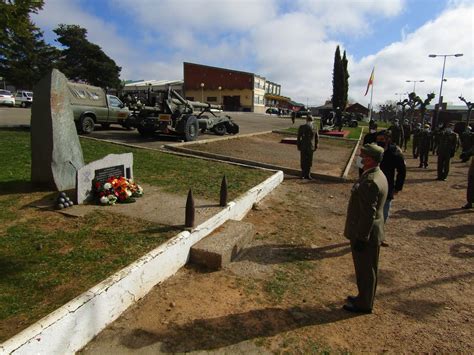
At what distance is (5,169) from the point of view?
6738 mm

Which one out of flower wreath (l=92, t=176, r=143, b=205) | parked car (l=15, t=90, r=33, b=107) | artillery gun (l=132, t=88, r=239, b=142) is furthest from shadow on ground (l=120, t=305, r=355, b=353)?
parked car (l=15, t=90, r=33, b=107)

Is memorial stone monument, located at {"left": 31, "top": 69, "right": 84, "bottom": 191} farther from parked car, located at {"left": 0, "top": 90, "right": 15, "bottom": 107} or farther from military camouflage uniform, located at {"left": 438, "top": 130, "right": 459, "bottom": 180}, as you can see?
parked car, located at {"left": 0, "top": 90, "right": 15, "bottom": 107}

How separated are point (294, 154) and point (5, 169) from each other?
9.72 meters

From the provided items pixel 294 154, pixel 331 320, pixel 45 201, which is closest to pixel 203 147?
pixel 294 154

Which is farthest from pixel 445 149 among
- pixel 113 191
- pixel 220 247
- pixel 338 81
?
pixel 338 81

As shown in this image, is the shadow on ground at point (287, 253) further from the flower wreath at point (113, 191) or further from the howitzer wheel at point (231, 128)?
the howitzer wheel at point (231, 128)

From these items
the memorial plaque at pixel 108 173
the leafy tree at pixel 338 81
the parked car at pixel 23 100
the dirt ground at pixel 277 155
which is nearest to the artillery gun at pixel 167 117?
the dirt ground at pixel 277 155

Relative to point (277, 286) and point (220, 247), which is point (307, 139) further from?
point (277, 286)

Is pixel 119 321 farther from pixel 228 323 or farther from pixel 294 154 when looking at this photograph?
pixel 294 154

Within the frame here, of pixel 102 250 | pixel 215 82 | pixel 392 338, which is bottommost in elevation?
pixel 392 338

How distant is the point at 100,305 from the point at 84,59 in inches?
2204

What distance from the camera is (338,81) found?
158 feet

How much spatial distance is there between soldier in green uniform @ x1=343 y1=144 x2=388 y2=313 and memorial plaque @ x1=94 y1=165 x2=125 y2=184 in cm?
386

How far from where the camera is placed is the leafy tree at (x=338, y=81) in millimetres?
48219
